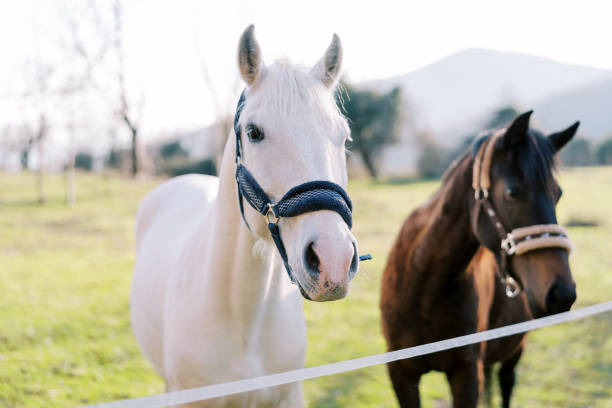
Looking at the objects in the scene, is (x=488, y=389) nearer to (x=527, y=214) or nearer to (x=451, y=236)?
(x=451, y=236)

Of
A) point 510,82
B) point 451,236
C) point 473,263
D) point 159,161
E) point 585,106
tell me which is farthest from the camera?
point 510,82

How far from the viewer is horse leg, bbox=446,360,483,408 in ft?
7.01

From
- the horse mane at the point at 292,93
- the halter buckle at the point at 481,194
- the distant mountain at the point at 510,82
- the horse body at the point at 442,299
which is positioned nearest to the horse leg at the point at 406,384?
the horse body at the point at 442,299

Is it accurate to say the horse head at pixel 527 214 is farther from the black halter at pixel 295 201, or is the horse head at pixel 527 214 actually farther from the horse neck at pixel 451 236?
the black halter at pixel 295 201

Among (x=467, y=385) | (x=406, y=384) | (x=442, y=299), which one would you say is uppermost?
(x=442, y=299)

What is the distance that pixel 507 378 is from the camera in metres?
3.32

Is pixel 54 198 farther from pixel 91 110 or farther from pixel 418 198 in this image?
pixel 418 198

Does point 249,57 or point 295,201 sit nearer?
point 295,201

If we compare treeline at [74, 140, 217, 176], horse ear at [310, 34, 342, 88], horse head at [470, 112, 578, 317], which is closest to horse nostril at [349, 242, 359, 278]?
horse ear at [310, 34, 342, 88]

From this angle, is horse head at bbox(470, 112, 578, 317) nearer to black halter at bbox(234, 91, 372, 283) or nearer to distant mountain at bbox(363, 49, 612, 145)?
black halter at bbox(234, 91, 372, 283)

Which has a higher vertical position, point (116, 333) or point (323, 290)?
point (323, 290)

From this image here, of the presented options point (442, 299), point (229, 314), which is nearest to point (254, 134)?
point (229, 314)

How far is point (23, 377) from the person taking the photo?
367 centimetres

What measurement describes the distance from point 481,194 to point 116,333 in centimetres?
437
